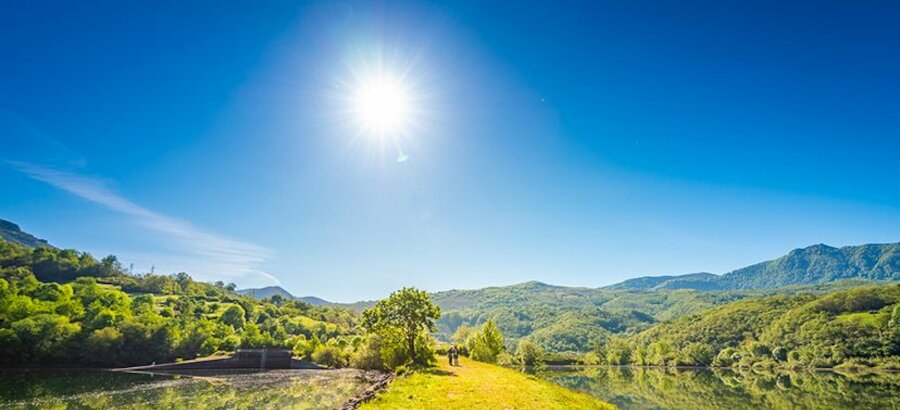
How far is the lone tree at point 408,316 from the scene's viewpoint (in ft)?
221

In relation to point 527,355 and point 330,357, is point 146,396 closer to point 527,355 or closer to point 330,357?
point 330,357

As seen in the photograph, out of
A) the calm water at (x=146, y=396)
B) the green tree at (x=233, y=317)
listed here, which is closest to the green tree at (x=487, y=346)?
the calm water at (x=146, y=396)

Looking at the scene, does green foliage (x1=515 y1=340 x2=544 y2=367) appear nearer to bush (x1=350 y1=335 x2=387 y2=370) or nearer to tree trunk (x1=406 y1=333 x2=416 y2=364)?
bush (x1=350 y1=335 x2=387 y2=370)

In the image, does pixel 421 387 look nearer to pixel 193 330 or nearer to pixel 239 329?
pixel 193 330

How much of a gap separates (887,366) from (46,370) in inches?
9471

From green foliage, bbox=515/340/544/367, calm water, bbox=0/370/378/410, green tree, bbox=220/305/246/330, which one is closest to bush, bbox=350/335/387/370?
calm water, bbox=0/370/378/410

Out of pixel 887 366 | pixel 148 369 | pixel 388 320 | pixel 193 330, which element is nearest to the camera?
pixel 388 320

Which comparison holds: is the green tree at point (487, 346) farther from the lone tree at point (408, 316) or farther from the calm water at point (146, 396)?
the calm water at point (146, 396)

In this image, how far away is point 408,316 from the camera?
6762cm

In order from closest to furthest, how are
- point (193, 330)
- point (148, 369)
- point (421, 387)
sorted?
1. point (421, 387)
2. point (148, 369)
3. point (193, 330)

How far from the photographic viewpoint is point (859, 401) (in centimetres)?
6384

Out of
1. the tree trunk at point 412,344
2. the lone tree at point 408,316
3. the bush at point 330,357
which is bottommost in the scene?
the bush at point 330,357

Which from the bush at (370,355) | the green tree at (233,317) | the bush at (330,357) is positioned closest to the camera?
the bush at (370,355)

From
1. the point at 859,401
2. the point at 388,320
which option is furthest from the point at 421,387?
the point at 859,401
